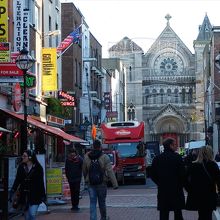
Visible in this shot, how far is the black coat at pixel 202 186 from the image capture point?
10695 mm

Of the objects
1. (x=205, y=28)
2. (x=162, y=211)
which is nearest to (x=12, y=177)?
(x=162, y=211)

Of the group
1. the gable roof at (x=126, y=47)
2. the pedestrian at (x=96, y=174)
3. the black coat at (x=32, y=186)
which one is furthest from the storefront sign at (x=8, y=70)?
the gable roof at (x=126, y=47)

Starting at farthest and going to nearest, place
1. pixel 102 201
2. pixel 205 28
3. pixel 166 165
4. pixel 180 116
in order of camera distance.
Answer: pixel 205 28, pixel 180 116, pixel 102 201, pixel 166 165

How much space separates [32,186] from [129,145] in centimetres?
2274

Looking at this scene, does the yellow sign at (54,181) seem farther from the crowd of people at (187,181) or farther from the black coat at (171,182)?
the black coat at (171,182)

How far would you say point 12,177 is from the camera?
615 inches

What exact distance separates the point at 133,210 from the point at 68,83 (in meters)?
27.8

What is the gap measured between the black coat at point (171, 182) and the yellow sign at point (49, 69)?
2082 cm

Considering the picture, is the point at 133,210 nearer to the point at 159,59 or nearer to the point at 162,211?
the point at 162,211

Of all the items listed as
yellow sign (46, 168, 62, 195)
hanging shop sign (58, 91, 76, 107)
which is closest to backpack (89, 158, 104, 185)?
yellow sign (46, 168, 62, 195)

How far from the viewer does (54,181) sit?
61.9 feet

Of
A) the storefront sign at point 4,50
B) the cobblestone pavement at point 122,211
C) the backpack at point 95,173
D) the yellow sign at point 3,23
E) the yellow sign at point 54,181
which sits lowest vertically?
the cobblestone pavement at point 122,211

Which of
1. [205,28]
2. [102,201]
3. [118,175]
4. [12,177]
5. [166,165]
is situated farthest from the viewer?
[205,28]

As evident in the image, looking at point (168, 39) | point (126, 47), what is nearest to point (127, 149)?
point (168, 39)
